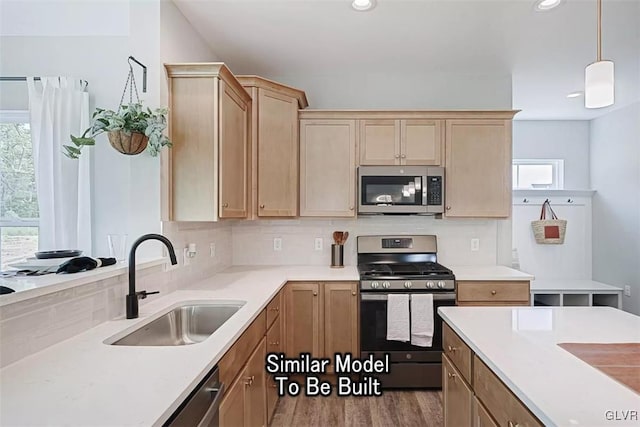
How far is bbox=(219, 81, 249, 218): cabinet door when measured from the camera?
234 centimetres

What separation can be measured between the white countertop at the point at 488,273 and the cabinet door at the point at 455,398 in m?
1.28

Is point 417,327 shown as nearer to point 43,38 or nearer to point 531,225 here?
point 531,225

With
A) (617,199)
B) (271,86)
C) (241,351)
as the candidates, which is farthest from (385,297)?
(617,199)

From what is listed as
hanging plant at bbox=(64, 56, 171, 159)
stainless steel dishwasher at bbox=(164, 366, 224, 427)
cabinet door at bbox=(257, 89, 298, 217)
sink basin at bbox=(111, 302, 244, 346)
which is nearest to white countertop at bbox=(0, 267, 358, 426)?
stainless steel dishwasher at bbox=(164, 366, 224, 427)

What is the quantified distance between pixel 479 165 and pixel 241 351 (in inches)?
103

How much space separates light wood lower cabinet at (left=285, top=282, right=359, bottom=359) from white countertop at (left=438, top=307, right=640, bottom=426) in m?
1.20

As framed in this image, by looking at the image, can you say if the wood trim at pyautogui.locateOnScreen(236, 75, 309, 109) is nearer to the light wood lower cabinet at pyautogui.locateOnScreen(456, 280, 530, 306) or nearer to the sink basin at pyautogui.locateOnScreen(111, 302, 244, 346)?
the sink basin at pyautogui.locateOnScreen(111, 302, 244, 346)

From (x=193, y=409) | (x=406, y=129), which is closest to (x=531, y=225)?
(x=406, y=129)

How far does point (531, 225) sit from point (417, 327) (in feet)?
9.54

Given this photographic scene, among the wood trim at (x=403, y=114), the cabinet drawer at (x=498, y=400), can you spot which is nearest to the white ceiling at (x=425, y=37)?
the wood trim at (x=403, y=114)

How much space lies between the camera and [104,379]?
110cm

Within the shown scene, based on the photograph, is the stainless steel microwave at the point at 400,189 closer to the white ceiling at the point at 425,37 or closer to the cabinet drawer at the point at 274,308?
→ the white ceiling at the point at 425,37

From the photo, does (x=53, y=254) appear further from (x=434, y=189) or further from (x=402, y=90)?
(x=402, y=90)

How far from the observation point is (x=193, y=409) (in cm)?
111
